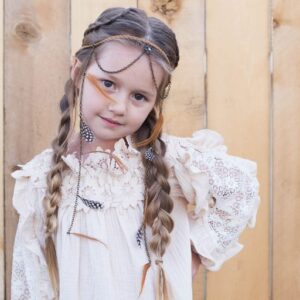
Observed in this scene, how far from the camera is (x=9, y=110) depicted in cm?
137

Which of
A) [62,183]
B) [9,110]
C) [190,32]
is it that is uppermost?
[190,32]

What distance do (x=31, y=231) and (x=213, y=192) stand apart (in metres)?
0.39

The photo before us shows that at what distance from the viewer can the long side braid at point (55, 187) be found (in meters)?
1.05

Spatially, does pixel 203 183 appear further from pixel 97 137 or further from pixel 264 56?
pixel 264 56

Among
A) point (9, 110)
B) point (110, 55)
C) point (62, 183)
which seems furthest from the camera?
point (9, 110)

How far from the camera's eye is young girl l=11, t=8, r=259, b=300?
986 mm

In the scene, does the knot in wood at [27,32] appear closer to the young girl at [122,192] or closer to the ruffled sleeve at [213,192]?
the young girl at [122,192]

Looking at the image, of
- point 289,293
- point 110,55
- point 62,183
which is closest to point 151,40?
point 110,55

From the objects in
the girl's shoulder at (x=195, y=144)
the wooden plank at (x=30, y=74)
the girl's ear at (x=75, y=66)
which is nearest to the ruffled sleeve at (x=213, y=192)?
the girl's shoulder at (x=195, y=144)

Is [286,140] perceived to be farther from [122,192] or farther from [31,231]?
[31,231]

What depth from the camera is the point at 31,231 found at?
1.09 meters

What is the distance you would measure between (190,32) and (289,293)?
2.50ft

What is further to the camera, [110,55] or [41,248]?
[41,248]

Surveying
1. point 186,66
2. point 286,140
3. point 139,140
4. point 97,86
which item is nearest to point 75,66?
point 97,86
